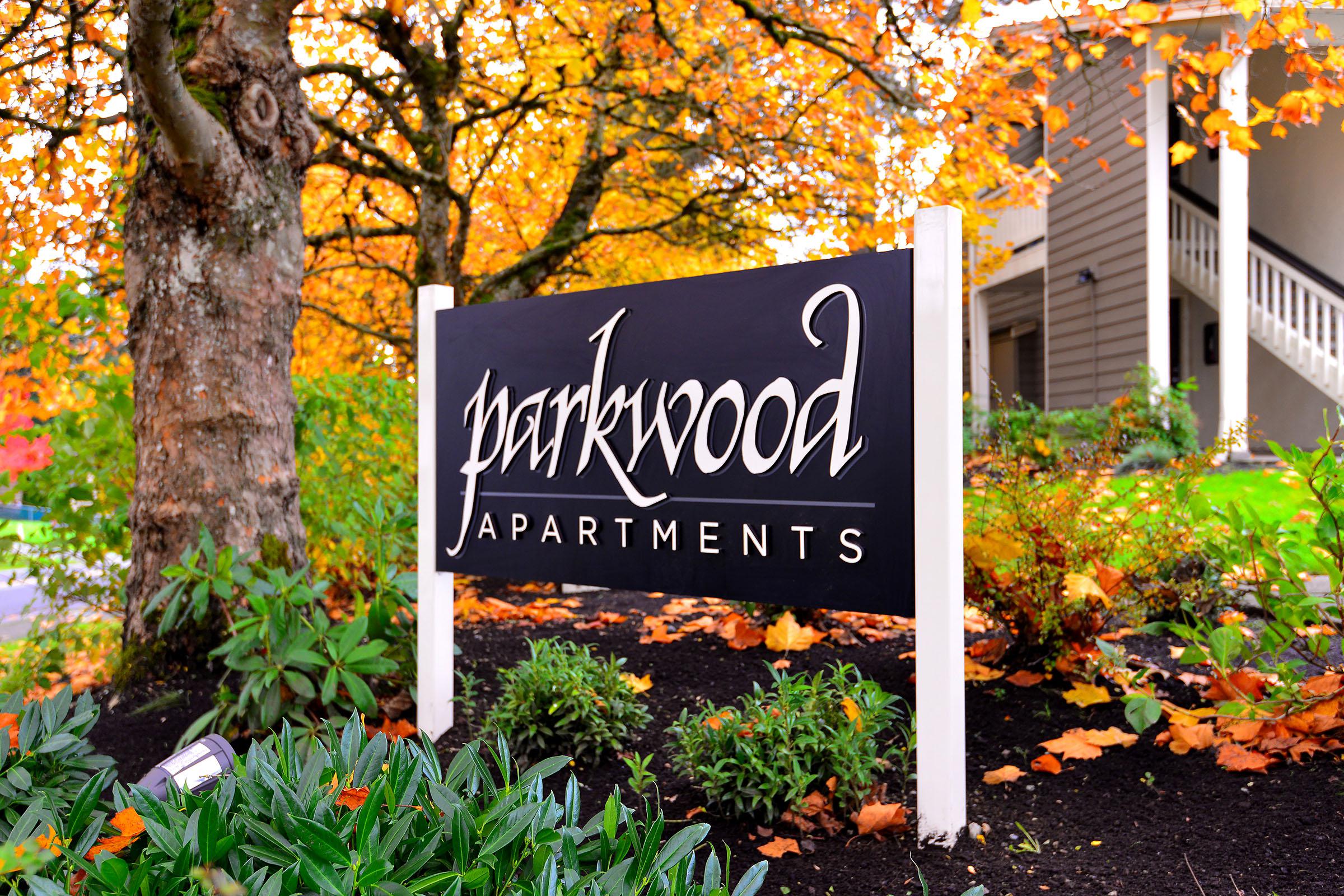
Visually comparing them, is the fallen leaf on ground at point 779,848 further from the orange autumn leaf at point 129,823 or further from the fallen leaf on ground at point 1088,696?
the orange autumn leaf at point 129,823

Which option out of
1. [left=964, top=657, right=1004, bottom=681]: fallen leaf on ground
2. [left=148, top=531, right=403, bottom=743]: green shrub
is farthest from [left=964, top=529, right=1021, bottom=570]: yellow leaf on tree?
[left=148, top=531, right=403, bottom=743]: green shrub

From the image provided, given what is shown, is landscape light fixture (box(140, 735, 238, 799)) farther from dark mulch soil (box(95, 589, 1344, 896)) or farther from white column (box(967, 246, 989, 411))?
white column (box(967, 246, 989, 411))

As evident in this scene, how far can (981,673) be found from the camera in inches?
138

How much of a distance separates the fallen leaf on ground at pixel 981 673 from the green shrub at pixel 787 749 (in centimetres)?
86

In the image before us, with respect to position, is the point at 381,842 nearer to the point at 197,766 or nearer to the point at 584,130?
the point at 197,766

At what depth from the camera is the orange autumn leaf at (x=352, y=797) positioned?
1449 mm

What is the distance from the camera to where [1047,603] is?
3.27 m

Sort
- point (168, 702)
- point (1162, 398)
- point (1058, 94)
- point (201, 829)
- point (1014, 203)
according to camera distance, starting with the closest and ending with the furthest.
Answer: point (201, 829)
point (168, 702)
point (1014, 203)
point (1162, 398)
point (1058, 94)

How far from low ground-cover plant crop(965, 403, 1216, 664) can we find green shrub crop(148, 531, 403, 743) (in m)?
2.12

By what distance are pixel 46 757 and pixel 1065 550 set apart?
3.01 metres

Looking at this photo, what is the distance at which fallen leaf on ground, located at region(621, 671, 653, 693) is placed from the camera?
3254 mm

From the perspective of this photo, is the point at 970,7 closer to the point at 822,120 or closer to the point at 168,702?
the point at 822,120

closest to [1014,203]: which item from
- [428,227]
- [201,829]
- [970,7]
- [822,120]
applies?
[822,120]

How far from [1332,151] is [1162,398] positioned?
3.92 m
